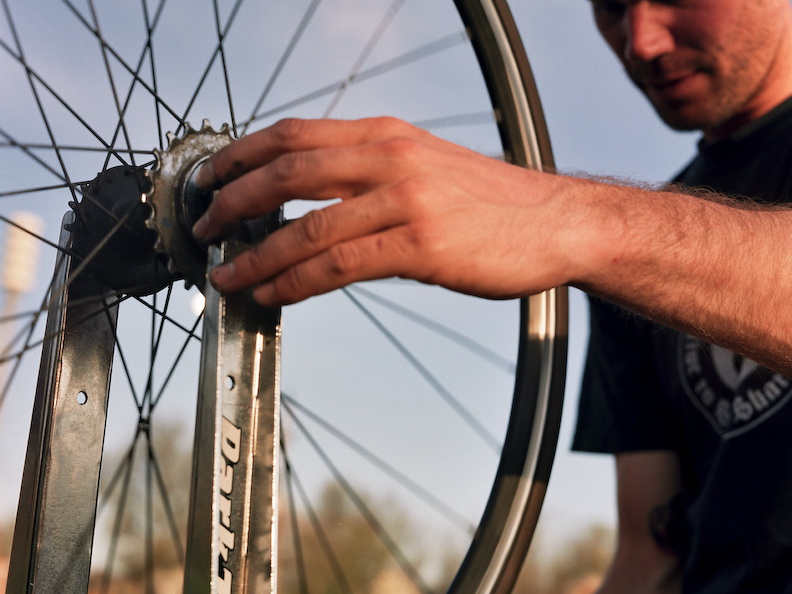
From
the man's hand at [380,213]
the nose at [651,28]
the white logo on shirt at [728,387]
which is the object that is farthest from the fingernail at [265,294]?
the nose at [651,28]

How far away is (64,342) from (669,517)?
858 mm

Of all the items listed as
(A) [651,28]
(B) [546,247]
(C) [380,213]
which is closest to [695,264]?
(B) [546,247]

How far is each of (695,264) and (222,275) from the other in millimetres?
317

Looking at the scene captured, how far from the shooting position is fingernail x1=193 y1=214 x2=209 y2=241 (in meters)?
0.49

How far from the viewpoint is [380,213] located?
426mm

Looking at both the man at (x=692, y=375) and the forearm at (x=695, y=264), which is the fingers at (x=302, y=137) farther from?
Answer: the man at (x=692, y=375)

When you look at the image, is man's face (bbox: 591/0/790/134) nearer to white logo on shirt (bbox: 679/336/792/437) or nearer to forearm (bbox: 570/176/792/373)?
white logo on shirt (bbox: 679/336/792/437)

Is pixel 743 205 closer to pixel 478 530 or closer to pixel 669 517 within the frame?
pixel 478 530

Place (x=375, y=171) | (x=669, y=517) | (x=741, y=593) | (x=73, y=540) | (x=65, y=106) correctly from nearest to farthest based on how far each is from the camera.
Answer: (x=375, y=171) → (x=73, y=540) → (x=65, y=106) → (x=741, y=593) → (x=669, y=517)

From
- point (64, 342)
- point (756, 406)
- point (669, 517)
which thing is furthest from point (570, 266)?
point (669, 517)

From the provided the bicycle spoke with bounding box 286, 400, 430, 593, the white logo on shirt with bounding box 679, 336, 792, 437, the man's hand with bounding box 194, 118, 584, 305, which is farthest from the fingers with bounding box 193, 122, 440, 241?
the white logo on shirt with bounding box 679, 336, 792, 437

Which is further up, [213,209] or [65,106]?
[65,106]

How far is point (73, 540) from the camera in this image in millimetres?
554

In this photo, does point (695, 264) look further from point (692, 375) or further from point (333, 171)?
point (692, 375)
